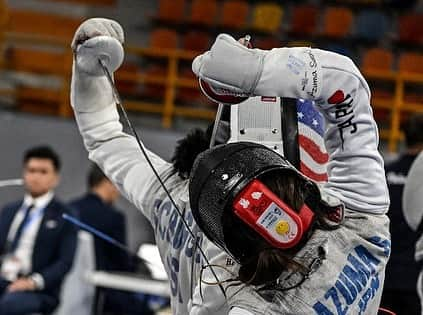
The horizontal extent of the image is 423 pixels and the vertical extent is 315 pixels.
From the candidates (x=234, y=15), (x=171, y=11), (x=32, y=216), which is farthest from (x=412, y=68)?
(x=32, y=216)

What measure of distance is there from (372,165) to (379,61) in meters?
6.73

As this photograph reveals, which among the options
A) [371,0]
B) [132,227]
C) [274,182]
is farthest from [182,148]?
[371,0]

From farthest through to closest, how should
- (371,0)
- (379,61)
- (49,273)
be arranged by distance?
(371,0)
(379,61)
(49,273)

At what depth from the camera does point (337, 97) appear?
4.59ft

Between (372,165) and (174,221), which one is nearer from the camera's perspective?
(372,165)

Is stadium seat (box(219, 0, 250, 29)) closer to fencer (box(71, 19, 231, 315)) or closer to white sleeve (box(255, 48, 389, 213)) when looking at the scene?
fencer (box(71, 19, 231, 315))

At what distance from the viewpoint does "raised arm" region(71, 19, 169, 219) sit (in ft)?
5.83

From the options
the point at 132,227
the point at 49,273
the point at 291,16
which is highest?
the point at 291,16

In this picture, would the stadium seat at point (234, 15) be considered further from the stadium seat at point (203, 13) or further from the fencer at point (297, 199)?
the fencer at point (297, 199)

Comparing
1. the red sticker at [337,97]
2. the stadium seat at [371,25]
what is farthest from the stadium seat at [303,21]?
the red sticker at [337,97]

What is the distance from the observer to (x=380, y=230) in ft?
4.87

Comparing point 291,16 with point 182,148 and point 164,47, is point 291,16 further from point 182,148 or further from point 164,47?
point 182,148

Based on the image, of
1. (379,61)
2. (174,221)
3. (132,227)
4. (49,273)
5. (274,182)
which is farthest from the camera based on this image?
(379,61)

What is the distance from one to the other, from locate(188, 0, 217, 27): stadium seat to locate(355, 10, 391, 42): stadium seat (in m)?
1.13
